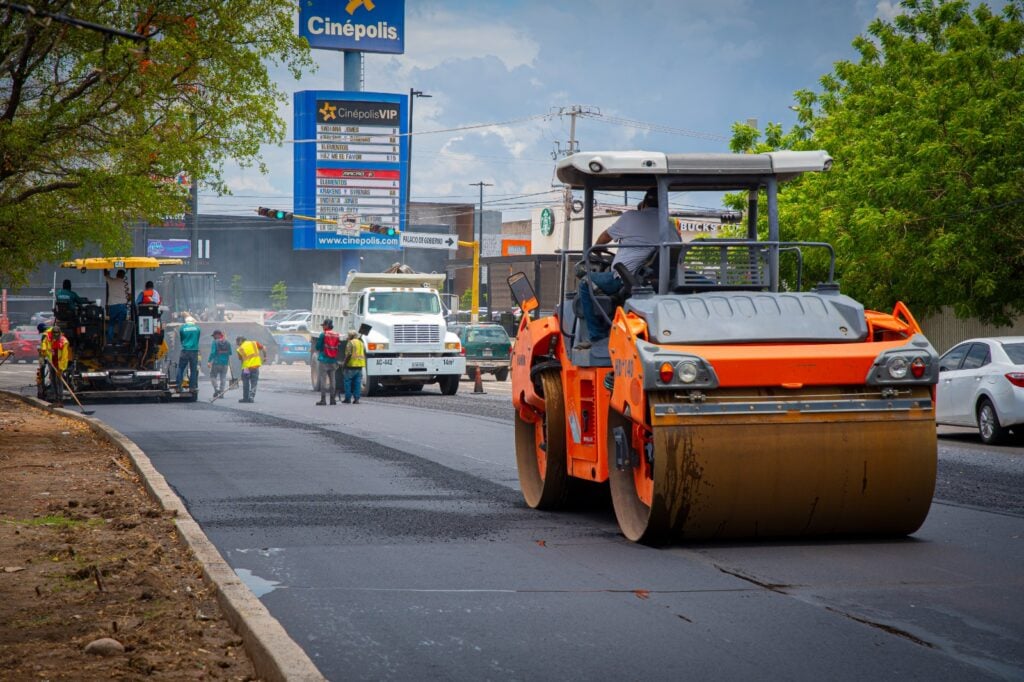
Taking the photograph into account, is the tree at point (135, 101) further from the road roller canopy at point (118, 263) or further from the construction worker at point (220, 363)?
the construction worker at point (220, 363)

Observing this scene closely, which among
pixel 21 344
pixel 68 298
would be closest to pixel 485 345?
pixel 68 298

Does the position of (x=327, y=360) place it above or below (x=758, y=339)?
below

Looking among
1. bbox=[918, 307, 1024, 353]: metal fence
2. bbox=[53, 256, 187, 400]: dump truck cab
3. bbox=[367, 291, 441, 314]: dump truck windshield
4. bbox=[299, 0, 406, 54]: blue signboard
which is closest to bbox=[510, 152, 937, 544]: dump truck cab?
bbox=[53, 256, 187, 400]: dump truck cab

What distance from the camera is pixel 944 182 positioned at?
2716cm

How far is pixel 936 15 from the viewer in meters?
32.0

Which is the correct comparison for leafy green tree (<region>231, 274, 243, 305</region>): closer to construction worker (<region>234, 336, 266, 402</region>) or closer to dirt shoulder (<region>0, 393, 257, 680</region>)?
construction worker (<region>234, 336, 266, 402</region>)

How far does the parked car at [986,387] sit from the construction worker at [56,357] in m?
17.1

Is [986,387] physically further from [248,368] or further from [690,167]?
[248,368]

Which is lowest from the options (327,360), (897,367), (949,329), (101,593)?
(101,593)

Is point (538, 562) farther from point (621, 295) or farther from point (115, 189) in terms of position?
point (115, 189)

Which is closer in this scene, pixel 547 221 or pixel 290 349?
pixel 290 349

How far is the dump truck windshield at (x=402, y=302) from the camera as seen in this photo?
112ft

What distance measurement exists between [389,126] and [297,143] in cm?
447

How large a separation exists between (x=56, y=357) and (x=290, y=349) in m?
32.2
